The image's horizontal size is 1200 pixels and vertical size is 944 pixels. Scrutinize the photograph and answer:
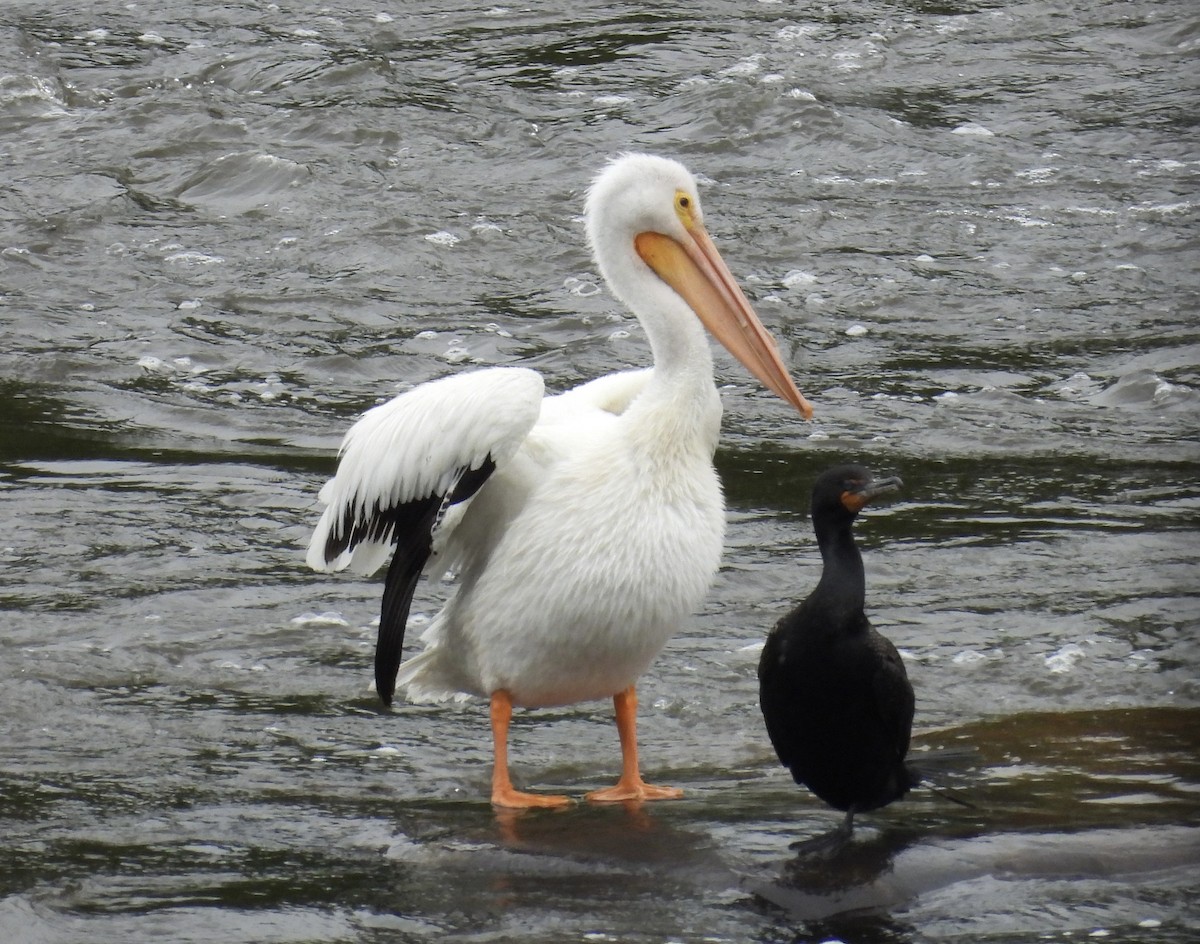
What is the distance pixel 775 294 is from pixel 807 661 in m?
4.97

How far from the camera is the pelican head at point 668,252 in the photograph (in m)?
4.51

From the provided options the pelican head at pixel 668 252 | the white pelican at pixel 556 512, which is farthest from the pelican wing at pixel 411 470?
the pelican head at pixel 668 252

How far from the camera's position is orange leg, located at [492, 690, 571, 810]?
161 inches

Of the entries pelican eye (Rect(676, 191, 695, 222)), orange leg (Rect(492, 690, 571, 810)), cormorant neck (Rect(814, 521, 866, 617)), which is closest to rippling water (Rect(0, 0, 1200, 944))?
orange leg (Rect(492, 690, 571, 810))

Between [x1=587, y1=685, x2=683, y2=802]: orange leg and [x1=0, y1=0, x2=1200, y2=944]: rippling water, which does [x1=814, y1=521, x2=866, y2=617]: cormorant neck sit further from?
[x1=587, y1=685, x2=683, y2=802]: orange leg

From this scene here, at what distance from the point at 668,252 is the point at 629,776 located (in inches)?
52.0

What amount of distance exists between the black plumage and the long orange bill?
0.94m

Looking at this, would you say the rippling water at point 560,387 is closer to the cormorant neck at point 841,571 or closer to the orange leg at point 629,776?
the orange leg at point 629,776

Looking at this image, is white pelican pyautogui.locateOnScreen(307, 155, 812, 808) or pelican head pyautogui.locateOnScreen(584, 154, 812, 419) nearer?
white pelican pyautogui.locateOnScreen(307, 155, 812, 808)

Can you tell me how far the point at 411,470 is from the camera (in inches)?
163

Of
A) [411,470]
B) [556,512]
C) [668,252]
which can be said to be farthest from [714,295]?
[411,470]

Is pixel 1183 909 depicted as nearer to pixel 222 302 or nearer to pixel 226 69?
pixel 222 302

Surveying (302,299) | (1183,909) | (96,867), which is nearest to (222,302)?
(302,299)

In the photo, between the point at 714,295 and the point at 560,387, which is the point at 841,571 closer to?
the point at 714,295
